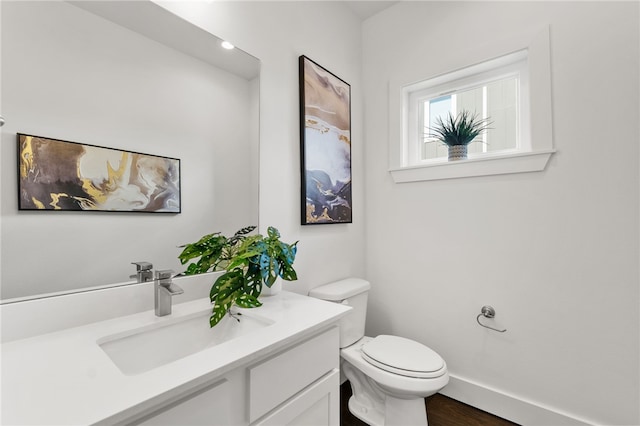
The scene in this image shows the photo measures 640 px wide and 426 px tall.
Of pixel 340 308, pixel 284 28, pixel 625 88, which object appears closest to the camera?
pixel 340 308

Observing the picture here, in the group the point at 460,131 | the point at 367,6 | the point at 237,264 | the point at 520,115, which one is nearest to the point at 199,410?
the point at 237,264

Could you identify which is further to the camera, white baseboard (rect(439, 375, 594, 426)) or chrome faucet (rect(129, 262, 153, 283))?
white baseboard (rect(439, 375, 594, 426))

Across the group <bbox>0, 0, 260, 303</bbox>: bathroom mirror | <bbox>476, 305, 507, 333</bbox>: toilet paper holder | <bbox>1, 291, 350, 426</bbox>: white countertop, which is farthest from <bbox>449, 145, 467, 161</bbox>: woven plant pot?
<bbox>1, 291, 350, 426</bbox>: white countertop

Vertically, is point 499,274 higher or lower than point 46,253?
lower

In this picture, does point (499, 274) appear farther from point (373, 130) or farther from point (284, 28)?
point (284, 28)

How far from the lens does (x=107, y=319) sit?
3.03ft

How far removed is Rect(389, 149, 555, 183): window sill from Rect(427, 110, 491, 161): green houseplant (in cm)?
8

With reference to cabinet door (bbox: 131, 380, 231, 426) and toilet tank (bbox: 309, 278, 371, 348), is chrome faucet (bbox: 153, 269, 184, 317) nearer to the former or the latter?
cabinet door (bbox: 131, 380, 231, 426)

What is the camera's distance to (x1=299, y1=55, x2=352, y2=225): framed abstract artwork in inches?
62.6

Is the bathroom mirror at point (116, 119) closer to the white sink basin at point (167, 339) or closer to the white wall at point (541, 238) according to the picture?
the white sink basin at point (167, 339)

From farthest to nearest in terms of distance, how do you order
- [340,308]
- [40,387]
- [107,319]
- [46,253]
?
[340,308] < [107,319] < [46,253] < [40,387]

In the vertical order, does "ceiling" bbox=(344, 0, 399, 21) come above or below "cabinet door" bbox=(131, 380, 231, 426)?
above

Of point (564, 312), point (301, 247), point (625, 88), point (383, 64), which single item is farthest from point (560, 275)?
point (383, 64)

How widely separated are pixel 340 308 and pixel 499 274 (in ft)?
3.29
